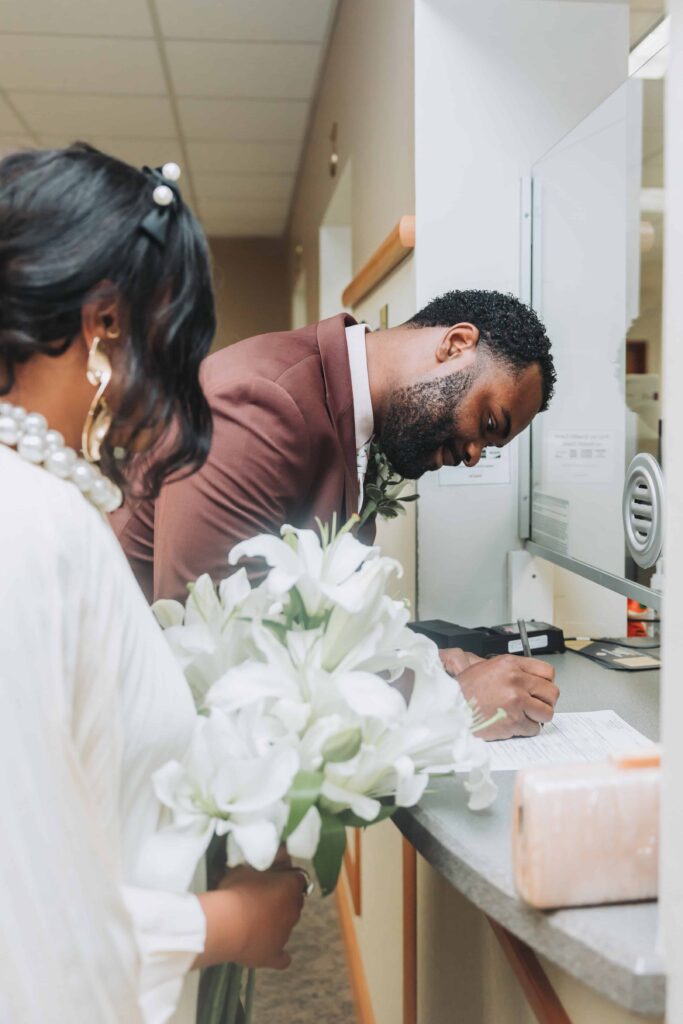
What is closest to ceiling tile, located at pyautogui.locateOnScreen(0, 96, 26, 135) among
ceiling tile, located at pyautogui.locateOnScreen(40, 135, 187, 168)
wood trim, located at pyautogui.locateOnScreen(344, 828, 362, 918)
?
ceiling tile, located at pyautogui.locateOnScreen(40, 135, 187, 168)

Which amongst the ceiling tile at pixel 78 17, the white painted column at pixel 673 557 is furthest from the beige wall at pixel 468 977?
the ceiling tile at pixel 78 17

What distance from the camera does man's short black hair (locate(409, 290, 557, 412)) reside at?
1.59 meters

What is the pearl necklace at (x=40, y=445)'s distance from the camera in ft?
2.50

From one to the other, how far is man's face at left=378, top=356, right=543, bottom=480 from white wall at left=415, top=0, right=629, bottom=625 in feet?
0.69

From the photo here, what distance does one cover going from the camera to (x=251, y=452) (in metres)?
1.42

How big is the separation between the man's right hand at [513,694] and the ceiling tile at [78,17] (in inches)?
96.9

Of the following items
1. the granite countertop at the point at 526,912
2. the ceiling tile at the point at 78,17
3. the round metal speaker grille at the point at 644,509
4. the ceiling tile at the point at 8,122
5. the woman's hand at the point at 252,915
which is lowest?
the woman's hand at the point at 252,915

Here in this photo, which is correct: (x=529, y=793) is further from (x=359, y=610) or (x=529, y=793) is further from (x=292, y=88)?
(x=292, y=88)

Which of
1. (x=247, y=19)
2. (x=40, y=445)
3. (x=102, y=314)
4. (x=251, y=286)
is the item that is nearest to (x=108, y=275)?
(x=102, y=314)

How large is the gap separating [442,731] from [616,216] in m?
1.16

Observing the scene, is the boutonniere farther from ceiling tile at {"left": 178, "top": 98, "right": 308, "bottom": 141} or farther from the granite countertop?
ceiling tile at {"left": 178, "top": 98, "right": 308, "bottom": 141}

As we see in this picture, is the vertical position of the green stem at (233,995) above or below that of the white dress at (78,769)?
below

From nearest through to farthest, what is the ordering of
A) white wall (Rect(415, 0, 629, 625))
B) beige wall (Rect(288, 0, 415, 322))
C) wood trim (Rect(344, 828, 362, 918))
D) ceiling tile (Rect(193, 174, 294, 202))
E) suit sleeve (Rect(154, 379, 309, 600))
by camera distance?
1. suit sleeve (Rect(154, 379, 309, 600))
2. white wall (Rect(415, 0, 629, 625))
3. beige wall (Rect(288, 0, 415, 322))
4. wood trim (Rect(344, 828, 362, 918))
5. ceiling tile (Rect(193, 174, 294, 202))

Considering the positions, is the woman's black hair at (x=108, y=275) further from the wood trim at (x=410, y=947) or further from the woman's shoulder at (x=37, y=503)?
the wood trim at (x=410, y=947)
